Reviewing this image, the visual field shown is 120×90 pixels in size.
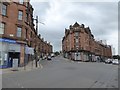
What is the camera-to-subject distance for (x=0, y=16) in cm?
2622

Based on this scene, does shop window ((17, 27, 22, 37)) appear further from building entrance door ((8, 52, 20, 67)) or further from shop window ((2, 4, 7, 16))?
shop window ((2, 4, 7, 16))

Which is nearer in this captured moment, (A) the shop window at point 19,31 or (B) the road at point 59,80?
(B) the road at point 59,80

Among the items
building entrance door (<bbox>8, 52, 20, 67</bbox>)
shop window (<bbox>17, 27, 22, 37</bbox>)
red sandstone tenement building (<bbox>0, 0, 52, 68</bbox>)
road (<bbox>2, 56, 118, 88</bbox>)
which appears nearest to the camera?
road (<bbox>2, 56, 118, 88</bbox>)

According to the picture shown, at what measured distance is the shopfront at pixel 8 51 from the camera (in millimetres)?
25859

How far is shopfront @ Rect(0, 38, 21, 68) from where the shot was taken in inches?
1018

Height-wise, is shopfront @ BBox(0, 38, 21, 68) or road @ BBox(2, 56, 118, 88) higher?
shopfront @ BBox(0, 38, 21, 68)

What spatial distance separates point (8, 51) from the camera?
27094 mm

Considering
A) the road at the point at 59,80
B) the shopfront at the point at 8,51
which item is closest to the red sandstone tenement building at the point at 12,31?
the shopfront at the point at 8,51

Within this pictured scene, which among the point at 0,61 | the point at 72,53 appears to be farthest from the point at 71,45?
the point at 0,61

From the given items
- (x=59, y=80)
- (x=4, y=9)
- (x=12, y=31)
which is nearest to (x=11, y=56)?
(x=12, y=31)

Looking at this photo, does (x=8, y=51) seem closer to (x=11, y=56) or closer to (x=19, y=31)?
(x=11, y=56)

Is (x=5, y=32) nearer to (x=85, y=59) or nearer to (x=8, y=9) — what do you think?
(x=8, y=9)

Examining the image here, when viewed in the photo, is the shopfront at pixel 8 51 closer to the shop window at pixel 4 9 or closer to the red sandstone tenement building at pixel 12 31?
the red sandstone tenement building at pixel 12 31

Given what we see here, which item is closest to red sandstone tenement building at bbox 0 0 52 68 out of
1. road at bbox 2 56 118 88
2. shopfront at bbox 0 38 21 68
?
shopfront at bbox 0 38 21 68
